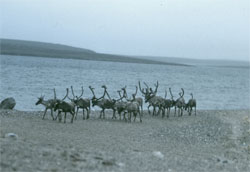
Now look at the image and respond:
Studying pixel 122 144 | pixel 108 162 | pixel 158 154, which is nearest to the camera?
pixel 108 162

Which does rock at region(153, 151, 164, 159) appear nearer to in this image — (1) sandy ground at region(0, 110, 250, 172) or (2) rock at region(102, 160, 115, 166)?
(1) sandy ground at region(0, 110, 250, 172)

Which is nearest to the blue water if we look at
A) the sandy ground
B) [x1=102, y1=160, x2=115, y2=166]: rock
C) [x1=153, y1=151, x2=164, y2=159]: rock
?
the sandy ground

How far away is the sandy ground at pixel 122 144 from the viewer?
10195 millimetres

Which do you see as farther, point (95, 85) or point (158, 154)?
point (95, 85)

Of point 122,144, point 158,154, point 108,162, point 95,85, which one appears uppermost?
point 108,162

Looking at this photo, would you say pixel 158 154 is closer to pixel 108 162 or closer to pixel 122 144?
pixel 122 144

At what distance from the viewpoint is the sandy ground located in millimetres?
10195

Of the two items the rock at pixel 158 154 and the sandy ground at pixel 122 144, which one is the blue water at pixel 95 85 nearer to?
the sandy ground at pixel 122 144

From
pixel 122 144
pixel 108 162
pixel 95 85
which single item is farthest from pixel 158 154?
pixel 95 85

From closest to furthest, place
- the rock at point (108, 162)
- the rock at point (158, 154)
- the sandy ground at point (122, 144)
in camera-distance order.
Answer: the sandy ground at point (122, 144) → the rock at point (108, 162) → the rock at point (158, 154)

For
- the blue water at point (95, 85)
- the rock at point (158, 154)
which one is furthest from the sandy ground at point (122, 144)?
the blue water at point (95, 85)

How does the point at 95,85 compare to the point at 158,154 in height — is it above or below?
below

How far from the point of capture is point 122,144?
13961mm

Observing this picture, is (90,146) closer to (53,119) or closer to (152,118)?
(53,119)
